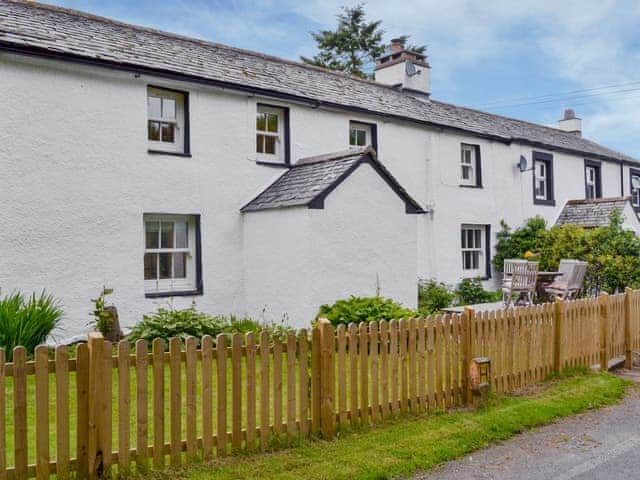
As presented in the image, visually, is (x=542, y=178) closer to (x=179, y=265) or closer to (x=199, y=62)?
(x=199, y=62)

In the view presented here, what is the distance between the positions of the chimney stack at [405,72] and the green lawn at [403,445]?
13.8m

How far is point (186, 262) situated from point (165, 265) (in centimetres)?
44

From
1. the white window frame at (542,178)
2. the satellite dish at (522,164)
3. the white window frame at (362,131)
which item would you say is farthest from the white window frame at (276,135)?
the white window frame at (542,178)

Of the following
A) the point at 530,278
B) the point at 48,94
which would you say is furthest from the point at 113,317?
the point at 530,278

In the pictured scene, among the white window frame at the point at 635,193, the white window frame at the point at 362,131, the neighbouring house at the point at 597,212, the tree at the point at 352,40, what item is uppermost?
the tree at the point at 352,40

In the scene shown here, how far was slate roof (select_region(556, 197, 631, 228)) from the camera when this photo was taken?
1945 cm

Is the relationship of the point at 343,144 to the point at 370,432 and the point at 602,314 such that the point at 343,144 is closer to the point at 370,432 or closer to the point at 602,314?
the point at 602,314

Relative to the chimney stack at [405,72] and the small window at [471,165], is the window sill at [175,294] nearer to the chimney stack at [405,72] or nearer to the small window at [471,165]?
the small window at [471,165]

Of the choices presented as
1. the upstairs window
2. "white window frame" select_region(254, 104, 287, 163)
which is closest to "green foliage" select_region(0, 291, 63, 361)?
the upstairs window

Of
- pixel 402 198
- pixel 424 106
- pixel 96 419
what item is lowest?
pixel 96 419

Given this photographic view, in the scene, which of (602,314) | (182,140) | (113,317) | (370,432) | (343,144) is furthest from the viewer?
(343,144)

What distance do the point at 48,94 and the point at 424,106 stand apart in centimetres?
1163

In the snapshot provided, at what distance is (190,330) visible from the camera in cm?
965

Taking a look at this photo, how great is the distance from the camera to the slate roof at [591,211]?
19453 mm
